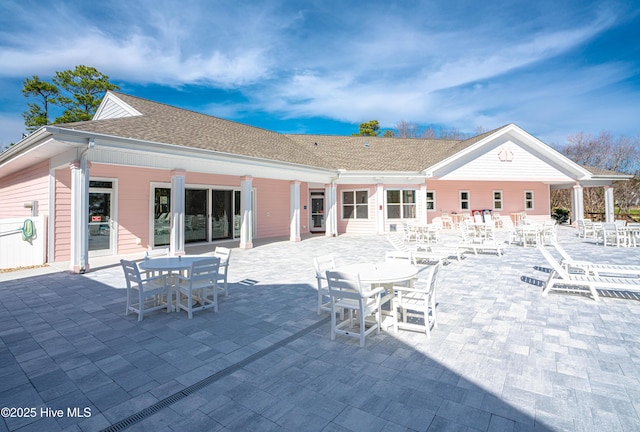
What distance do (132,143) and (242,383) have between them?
8502mm

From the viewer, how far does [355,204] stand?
19.0m

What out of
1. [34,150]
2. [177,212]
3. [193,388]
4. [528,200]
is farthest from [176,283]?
[528,200]

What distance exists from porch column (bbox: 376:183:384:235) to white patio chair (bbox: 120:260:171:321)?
13.4 m

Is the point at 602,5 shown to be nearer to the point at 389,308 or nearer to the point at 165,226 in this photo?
the point at 389,308

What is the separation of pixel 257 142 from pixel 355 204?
696cm

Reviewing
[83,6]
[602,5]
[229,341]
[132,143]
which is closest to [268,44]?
[83,6]

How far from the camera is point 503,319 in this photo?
4.90 metres

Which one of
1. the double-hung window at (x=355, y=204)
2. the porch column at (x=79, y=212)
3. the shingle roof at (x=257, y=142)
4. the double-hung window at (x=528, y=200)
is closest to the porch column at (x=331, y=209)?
the shingle roof at (x=257, y=142)

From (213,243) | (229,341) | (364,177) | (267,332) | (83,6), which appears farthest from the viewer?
(364,177)

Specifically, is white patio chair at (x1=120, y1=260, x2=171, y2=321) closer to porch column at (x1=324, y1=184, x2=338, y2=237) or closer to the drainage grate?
the drainage grate

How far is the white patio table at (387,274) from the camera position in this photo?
175 inches

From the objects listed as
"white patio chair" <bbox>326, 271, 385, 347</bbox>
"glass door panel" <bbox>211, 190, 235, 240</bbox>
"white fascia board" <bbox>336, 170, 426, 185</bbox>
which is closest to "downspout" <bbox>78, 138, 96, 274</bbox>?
"glass door panel" <bbox>211, 190, 235, 240</bbox>

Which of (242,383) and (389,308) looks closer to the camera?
(242,383)

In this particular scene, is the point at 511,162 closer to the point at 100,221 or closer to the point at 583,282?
the point at 583,282
